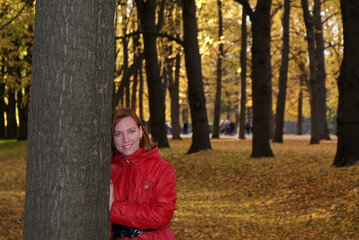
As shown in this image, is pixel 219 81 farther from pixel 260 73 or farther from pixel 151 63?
pixel 260 73

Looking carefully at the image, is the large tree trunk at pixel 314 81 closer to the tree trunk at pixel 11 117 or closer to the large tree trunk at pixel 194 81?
the large tree trunk at pixel 194 81

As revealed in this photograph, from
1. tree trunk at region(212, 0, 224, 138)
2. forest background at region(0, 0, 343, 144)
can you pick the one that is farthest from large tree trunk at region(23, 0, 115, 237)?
tree trunk at region(212, 0, 224, 138)

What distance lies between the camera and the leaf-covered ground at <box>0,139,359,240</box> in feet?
24.6

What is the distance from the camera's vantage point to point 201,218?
855 centimetres

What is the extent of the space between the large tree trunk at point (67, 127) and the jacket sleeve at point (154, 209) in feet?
0.52

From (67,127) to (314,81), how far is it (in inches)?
843

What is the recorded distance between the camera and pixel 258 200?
10289mm

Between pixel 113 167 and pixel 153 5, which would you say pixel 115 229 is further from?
→ pixel 153 5

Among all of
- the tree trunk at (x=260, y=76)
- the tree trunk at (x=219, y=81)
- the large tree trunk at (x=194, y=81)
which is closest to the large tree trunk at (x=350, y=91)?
the tree trunk at (x=260, y=76)

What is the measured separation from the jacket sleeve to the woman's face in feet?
0.89

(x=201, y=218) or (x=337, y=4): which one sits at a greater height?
(x=337, y=4)

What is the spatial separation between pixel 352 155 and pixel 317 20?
13.8 meters

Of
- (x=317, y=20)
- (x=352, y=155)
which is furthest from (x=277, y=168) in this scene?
(x=317, y=20)

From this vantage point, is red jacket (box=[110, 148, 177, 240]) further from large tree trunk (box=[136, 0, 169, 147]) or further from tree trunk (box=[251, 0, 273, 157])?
large tree trunk (box=[136, 0, 169, 147])
